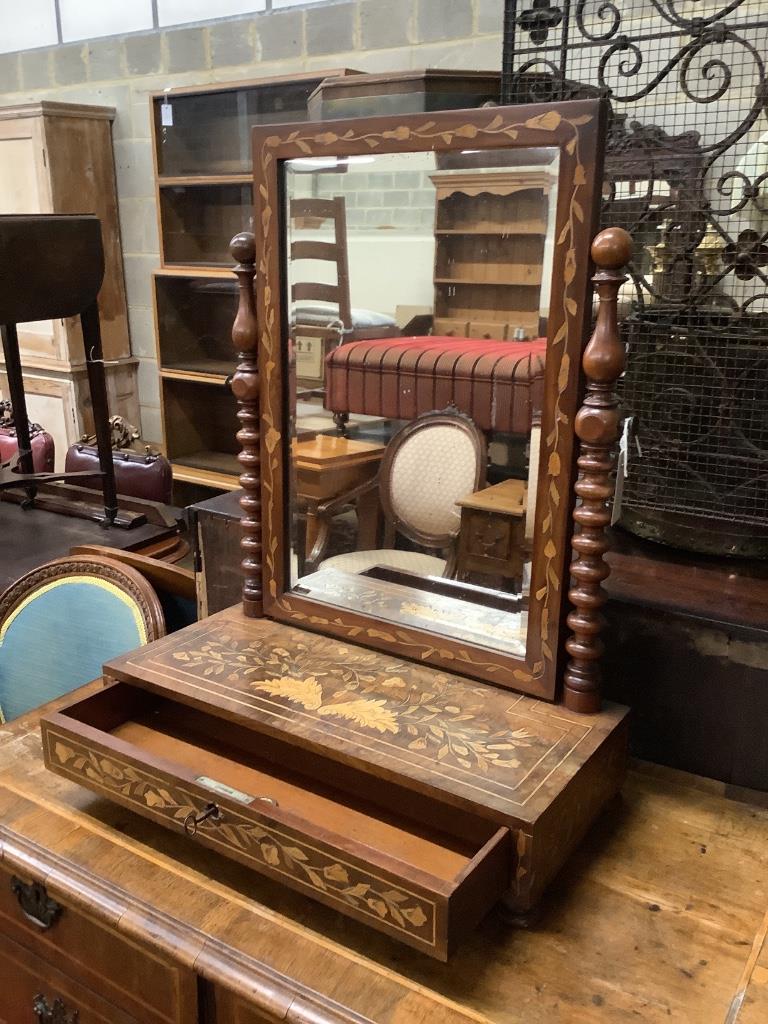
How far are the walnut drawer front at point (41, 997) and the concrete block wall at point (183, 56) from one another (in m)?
2.09

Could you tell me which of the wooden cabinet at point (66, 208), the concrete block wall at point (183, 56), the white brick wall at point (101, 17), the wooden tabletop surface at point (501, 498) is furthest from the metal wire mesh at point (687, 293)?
the white brick wall at point (101, 17)

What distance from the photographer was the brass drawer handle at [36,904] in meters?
0.84

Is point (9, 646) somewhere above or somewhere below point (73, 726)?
below

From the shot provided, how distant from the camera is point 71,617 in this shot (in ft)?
4.21

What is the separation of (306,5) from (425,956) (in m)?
2.49

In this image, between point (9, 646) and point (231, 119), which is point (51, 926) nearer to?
point (9, 646)

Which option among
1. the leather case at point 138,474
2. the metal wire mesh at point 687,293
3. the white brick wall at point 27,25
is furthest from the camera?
the white brick wall at point 27,25

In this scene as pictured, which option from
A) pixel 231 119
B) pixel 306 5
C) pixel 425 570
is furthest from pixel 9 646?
pixel 306 5

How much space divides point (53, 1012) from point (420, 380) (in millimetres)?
748

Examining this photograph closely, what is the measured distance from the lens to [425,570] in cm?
96

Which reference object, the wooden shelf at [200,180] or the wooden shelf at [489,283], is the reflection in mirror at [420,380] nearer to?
the wooden shelf at [489,283]

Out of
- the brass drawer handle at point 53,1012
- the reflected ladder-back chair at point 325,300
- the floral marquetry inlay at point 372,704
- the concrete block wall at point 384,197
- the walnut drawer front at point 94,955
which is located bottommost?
the brass drawer handle at point 53,1012

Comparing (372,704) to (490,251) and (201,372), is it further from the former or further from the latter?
(201,372)

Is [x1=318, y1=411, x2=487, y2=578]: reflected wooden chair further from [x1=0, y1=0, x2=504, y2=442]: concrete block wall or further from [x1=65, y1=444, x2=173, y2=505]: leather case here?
[x1=0, y1=0, x2=504, y2=442]: concrete block wall
